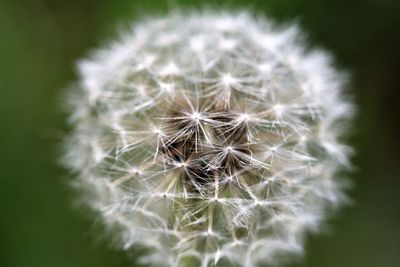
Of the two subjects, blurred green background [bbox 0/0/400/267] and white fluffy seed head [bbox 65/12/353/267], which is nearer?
white fluffy seed head [bbox 65/12/353/267]

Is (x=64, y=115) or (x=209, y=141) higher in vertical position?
(x=64, y=115)

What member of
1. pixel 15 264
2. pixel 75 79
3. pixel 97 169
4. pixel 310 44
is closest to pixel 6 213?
pixel 15 264

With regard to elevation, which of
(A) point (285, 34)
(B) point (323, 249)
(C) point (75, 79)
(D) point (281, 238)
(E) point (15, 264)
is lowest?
(D) point (281, 238)

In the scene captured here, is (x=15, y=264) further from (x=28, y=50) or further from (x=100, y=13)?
(x=100, y=13)

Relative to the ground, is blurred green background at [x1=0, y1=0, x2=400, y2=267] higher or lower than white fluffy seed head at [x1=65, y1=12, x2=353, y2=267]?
higher

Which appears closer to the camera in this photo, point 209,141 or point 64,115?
point 209,141
